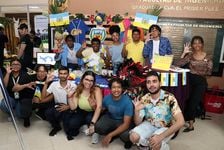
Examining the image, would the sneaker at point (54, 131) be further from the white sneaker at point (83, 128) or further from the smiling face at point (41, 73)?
the smiling face at point (41, 73)

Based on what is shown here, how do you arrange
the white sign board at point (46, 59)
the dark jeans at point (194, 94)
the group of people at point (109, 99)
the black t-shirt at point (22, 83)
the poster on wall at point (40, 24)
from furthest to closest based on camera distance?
the poster on wall at point (40, 24) → the white sign board at point (46, 59) → the black t-shirt at point (22, 83) → the dark jeans at point (194, 94) → the group of people at point (109, 99)

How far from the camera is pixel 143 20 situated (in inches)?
157

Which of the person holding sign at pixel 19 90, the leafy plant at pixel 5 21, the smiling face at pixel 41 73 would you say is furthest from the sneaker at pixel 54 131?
the leafy plant at pixel 5 21

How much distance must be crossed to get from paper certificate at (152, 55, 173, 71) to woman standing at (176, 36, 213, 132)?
515mm

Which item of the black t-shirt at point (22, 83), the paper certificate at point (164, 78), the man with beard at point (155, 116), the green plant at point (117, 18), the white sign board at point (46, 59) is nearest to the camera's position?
the man with beard at point (155, 116)

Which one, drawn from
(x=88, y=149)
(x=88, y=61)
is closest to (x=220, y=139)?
(x=88, y=149)

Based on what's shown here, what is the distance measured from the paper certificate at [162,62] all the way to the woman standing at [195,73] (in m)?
0.52

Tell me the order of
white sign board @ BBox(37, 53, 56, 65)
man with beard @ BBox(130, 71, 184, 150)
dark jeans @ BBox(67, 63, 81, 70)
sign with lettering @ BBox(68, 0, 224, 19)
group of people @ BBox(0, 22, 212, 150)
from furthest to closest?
sign with lettering @ BBox(68, 0, 224, 19)
dark jeans @ BBox(67, 63, 81, 70)
white sign board @ BBox(37, 53, 56, 65)
group of people @ BBox(0, 22, 212, 150)
man with beard @ BBox(130, 71, 184, 150)

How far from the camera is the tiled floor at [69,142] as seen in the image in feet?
8.95

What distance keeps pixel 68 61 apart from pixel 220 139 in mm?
2340

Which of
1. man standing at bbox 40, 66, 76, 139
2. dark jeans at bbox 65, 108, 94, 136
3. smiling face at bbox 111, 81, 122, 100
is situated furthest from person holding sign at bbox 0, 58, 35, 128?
smiling face at bbox 111, 81, 122, 100

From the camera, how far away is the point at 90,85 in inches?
113

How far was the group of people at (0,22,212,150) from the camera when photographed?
2.41 m

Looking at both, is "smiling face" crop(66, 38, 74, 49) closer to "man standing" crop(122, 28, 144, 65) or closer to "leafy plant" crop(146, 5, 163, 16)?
"man standing" crop(122, 28, 144, 65)
